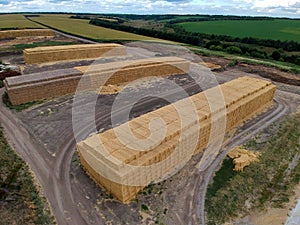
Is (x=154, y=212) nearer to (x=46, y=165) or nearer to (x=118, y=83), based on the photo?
(x=46, y=165)

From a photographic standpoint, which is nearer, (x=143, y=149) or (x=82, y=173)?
(x=143, y=149)

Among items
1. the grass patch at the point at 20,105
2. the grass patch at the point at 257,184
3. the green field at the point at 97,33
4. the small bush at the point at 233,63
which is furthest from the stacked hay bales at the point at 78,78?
the green field at the point at 97,33

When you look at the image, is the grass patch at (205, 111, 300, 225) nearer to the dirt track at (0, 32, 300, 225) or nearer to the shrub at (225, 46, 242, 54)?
the dirt track at (0, 32, 300, 225)

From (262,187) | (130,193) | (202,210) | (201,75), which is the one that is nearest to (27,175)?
(130,193)

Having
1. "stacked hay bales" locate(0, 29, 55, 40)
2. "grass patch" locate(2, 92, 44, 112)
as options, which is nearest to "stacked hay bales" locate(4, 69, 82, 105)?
"grass patch" locate(2, 92, 44, 112)

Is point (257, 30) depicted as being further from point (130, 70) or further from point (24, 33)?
point (130, 70)

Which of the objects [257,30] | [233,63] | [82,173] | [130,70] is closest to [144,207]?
[82,173]
